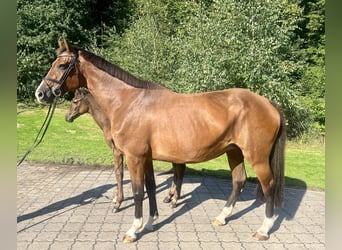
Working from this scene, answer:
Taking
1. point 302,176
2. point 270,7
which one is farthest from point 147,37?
point 302,176

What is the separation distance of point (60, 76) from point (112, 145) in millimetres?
1548

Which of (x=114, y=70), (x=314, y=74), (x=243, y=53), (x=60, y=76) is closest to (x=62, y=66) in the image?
(x=60, y=76)

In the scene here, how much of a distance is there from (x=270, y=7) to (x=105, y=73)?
9312 millimetres

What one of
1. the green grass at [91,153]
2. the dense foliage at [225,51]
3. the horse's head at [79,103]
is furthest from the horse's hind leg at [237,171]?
the dense foliage at [225,51]

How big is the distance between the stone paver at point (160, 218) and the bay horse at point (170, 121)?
1.05 ft

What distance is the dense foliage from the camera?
11.4 meters

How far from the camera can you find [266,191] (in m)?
4.12

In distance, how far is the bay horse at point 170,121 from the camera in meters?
3.93

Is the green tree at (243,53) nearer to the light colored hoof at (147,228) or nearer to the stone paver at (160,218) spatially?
the stone paver at (160,218)

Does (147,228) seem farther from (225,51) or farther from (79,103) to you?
(225,51)

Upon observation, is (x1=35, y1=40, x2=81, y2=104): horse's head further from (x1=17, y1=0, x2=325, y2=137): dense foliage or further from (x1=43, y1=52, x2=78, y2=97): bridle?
(x1=17, y1=0, x2=325, y2=137): dense foliage

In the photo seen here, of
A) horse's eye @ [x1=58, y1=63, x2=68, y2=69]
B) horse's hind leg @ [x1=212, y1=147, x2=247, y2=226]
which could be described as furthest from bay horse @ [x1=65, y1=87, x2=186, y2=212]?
horse's eye @ [x1=58, y1=63, x2=68, y2=69]
